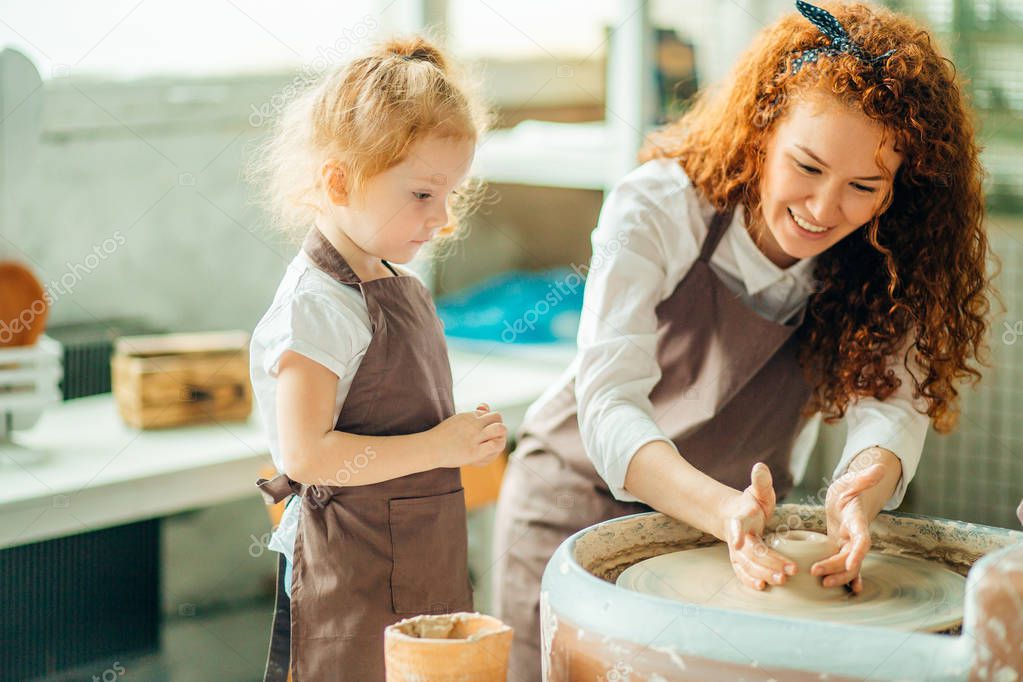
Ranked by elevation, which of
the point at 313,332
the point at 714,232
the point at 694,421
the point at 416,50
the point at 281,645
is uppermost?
the point at 416,50

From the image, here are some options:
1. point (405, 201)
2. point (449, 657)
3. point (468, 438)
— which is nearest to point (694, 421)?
point (468, 438)

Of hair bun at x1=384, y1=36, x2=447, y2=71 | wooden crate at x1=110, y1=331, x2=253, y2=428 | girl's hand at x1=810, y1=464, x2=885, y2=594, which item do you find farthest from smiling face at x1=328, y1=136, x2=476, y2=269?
wooden crate at x1=110, y1=331, x2=253, y2=428

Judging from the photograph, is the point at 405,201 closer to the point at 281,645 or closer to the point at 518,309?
the point at 281,645

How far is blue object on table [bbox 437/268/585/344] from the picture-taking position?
274 centimetres

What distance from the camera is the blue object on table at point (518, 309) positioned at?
2736mm

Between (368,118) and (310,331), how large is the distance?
0.74ft

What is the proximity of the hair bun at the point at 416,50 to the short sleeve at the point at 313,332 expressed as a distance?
283mm

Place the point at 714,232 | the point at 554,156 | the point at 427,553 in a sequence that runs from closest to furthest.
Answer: the point at 427,553, the point at 714,232, the point at 554,156

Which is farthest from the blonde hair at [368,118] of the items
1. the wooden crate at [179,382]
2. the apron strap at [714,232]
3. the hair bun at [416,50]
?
the wooden crate at [179,382]

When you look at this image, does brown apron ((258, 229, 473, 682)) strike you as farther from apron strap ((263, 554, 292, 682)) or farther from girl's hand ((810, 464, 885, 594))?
girl's hand ((810, 464, 885, 594))

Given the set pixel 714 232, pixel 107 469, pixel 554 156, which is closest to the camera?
pixel 714 232

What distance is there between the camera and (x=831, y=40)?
1.28 meters

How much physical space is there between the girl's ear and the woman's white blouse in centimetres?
37

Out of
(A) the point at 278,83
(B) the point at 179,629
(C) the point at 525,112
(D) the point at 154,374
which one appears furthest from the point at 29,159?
(C) the point at 525,112
